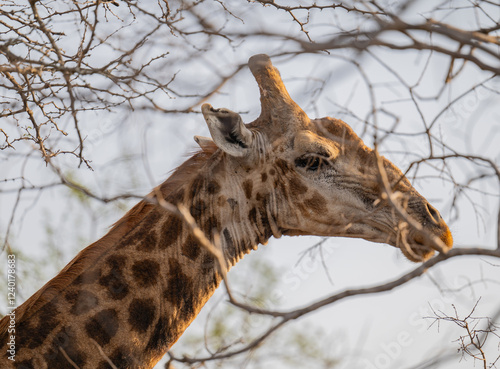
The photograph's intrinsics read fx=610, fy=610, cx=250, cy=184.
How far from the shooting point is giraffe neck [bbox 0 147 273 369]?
15.5 feet

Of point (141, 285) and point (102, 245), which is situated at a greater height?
point (102, 245)

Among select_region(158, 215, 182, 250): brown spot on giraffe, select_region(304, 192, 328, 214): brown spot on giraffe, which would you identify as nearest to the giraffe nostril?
select_region(304, 192, 328, 214): brown spot on giraffe

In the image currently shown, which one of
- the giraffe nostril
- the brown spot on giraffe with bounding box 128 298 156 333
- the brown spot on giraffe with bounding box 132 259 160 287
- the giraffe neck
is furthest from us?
the giraffe nostril

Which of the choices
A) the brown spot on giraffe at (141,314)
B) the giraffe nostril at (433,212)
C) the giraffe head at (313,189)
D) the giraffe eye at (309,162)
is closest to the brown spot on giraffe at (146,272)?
the brown spot on giraffe at (141,314)

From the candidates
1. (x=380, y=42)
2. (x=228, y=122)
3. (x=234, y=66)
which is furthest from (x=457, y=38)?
(x=228, y=122)

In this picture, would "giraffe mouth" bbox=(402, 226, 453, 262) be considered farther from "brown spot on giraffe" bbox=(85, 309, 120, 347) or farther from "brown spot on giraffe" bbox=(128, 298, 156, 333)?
"brown spot on giraffe" bbox=(85, 309, 120, 347)

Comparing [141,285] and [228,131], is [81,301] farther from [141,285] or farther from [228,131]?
[228,131]

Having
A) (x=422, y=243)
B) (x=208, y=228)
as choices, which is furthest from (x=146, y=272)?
(x=422, y=243)

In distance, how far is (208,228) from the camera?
5359mm

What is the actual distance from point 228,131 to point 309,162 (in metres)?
0.81

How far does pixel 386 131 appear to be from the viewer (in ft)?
13.1

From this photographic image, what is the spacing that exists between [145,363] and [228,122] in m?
2.11

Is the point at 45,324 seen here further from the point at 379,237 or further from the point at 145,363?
the point at 379,237

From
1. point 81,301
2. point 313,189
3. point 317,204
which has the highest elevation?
point 313,189
